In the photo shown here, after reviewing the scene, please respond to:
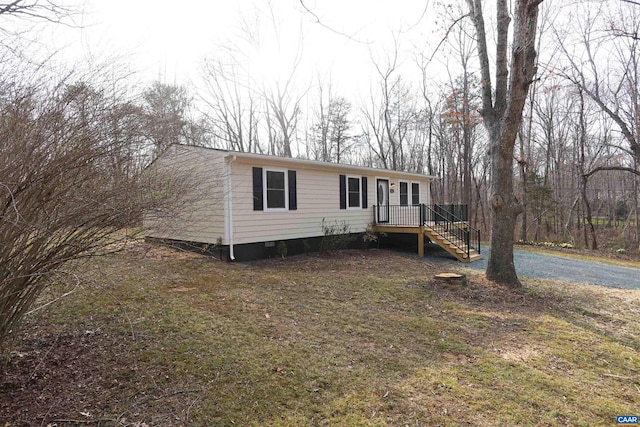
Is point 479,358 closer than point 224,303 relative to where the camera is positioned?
Yes

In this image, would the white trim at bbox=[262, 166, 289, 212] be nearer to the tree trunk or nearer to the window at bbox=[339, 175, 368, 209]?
the window at bbox=[339, 175, 368, 209]

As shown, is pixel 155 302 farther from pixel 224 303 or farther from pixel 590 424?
pixel 590 424

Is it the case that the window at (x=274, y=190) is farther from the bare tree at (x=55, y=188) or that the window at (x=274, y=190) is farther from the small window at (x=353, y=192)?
the bare tree at (x=55, y=188)

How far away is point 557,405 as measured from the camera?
2711 mm

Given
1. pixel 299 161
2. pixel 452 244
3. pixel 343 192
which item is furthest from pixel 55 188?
pixel 452 244

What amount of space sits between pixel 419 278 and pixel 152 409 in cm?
591

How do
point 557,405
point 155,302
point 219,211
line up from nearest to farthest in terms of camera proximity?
1. point 557,405
2. point 155,302
3. point 219,211

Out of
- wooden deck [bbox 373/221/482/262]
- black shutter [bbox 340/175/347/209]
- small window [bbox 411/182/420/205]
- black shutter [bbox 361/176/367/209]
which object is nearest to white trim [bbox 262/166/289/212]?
black shutter [bbox 340/175/347/209]

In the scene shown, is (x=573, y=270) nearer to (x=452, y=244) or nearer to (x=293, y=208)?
(x=452, y=244)

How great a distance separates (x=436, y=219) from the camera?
12078mm

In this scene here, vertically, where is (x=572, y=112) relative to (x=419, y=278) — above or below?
above

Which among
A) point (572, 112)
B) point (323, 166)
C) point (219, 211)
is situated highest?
point (572, 112)

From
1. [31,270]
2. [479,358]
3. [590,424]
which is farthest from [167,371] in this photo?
[590,424]

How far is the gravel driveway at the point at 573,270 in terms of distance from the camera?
789 cm
